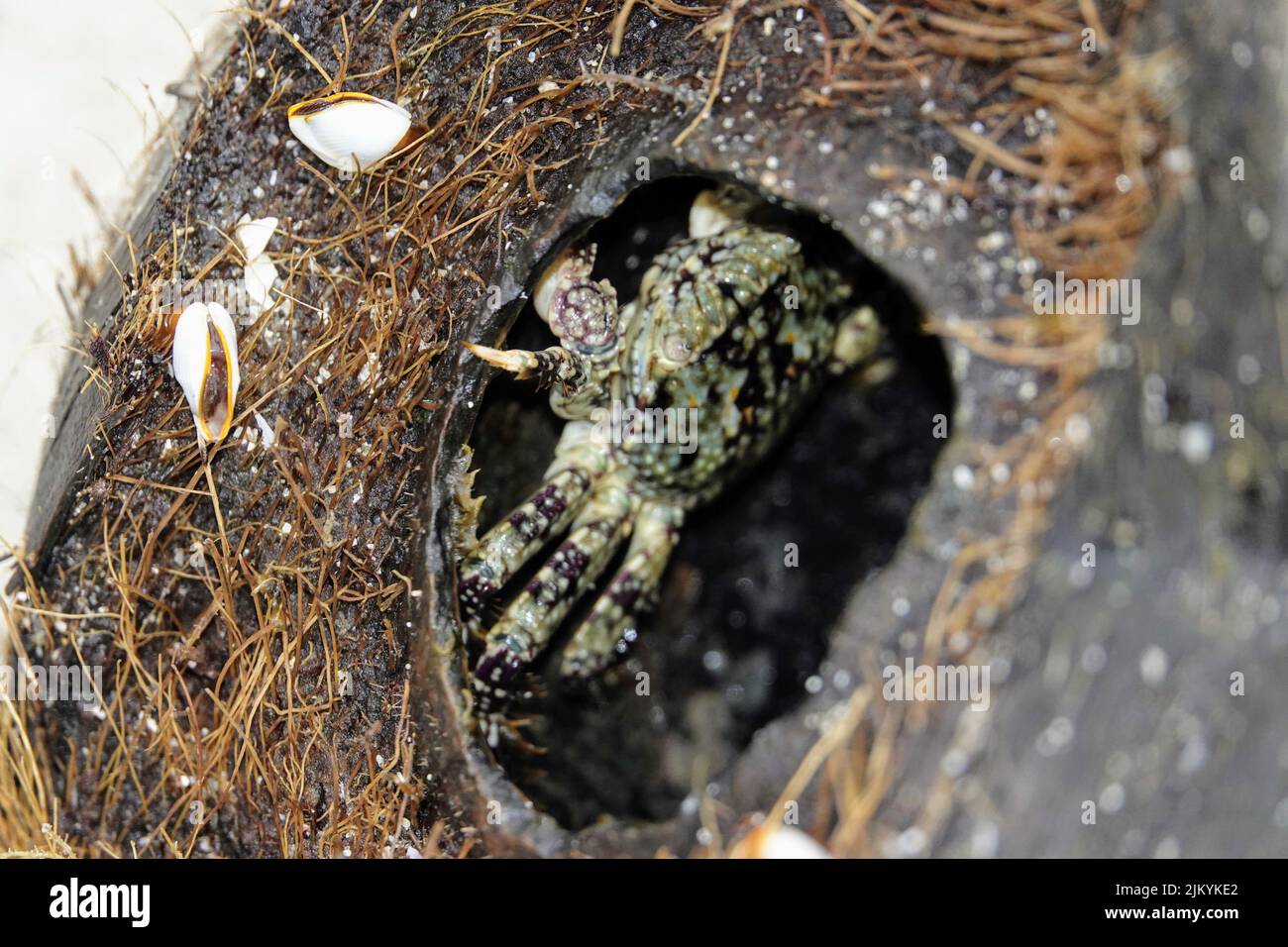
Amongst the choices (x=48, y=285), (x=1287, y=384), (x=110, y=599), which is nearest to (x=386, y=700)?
(x=110, y=599)

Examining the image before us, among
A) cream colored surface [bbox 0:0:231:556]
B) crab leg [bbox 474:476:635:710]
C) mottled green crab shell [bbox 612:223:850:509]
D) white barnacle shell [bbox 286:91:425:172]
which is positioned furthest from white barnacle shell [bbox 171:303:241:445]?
cream colored surface [bbox 0:0:231:556]

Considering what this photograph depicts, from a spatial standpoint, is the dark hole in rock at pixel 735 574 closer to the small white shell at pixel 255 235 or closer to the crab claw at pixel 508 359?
the crab claw at pixel 508 359

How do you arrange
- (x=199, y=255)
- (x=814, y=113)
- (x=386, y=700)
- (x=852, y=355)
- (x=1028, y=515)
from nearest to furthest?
1. (x=1028, y=515)
2. (x=814, y=113)
3. (x=386, y=700)
4. (x=199, y=255)
5. (x=852, y=355)

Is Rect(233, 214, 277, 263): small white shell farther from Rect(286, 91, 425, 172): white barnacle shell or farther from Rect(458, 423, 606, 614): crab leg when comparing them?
Rect(458, 423, 606, 614): crab leg

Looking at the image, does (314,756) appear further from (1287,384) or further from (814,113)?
(1287,384)
